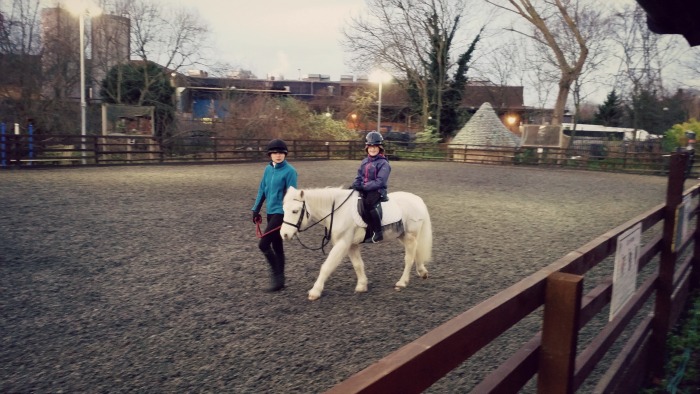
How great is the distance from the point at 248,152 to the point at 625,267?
80.1 ft

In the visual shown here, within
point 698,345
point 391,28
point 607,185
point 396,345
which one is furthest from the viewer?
point 391,28

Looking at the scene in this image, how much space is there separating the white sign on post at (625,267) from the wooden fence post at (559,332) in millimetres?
1065

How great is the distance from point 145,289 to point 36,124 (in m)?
21.1

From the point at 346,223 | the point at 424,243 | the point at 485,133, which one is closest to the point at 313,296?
the point at 346,223

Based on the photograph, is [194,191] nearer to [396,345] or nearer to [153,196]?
[153,196]

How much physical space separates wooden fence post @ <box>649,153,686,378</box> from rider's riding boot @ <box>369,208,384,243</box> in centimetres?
262

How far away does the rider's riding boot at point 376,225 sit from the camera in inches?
208

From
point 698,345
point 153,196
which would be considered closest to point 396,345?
point 698,345

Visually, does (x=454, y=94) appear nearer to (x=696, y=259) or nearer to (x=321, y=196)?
(x=696, y=259)

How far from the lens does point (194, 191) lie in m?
13.6

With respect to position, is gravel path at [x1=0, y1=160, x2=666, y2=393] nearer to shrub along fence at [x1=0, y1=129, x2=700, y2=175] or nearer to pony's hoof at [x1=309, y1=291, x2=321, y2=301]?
pony's hoof at [x1=309, y1=291, x2=321, y2=301]

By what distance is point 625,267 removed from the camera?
2.72 m

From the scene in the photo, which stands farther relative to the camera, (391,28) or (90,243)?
(391,28)

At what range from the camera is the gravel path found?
3.52 metres
